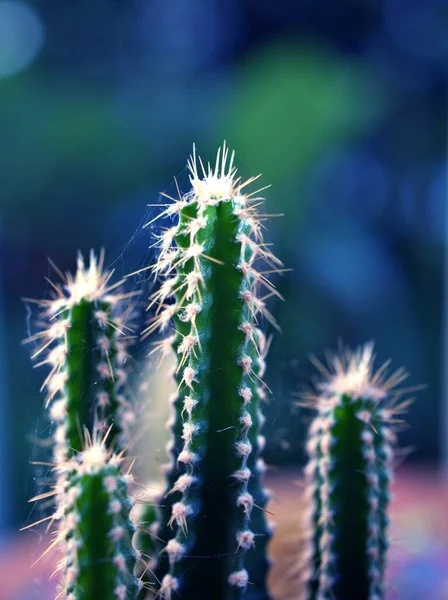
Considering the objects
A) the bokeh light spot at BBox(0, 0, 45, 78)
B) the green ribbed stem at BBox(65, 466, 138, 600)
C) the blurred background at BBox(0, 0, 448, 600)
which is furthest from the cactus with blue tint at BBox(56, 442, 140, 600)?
the bokeh light spot at BBox(0, 0, 45, 78)

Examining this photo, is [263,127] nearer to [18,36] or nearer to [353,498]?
[18,36]

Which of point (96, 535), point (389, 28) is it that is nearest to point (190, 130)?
point (389, 28)

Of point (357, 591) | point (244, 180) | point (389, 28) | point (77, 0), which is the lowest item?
point (357, 591)

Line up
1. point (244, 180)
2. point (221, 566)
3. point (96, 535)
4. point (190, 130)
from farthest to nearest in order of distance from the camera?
point (190, 130) → point (244, 180) → point (221, 566) → point (96, 535)

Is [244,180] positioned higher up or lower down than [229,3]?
lower down

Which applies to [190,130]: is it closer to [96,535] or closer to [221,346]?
[221,346]

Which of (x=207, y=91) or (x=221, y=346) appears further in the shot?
(x=207, y=91)

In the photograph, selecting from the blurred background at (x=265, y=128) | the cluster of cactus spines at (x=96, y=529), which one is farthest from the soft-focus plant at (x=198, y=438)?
the blurred background at (x=265, y=128)

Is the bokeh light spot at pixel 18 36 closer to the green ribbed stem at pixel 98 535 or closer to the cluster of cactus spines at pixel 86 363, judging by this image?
the cluster of cactus spines at pixel 86 363

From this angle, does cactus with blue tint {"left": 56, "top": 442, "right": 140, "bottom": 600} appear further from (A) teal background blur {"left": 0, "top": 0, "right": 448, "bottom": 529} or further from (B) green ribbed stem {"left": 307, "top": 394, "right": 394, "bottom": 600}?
(A) teal background blur {"left": 0, "top": 0, "right": 448, "bottom": 529}
